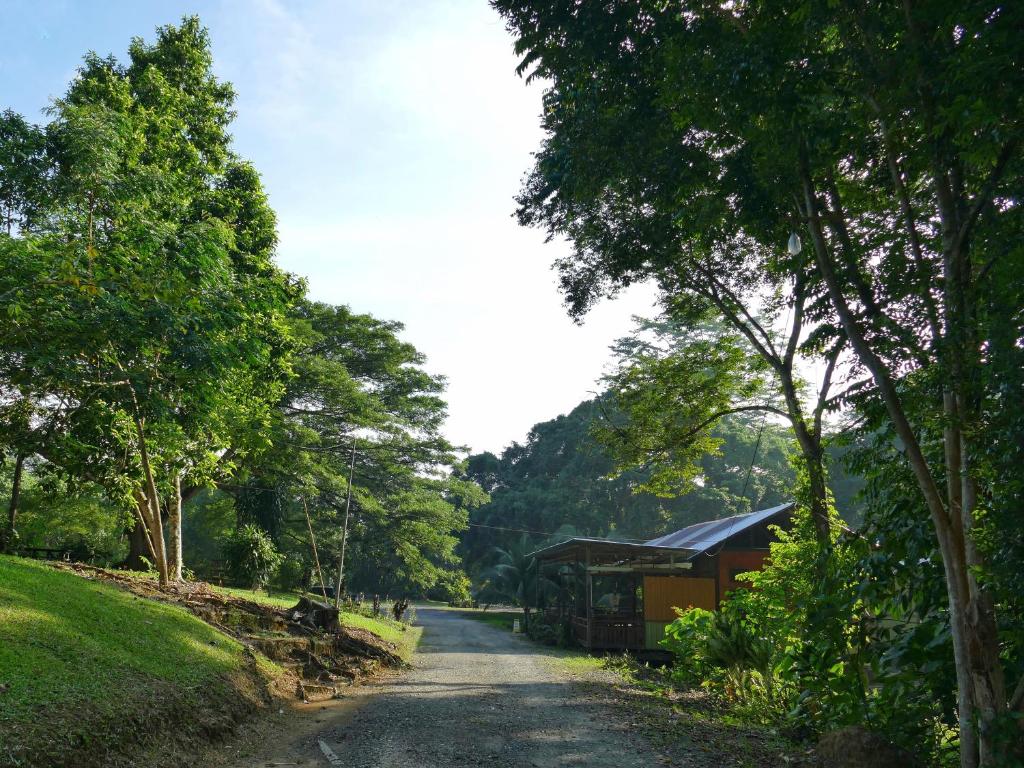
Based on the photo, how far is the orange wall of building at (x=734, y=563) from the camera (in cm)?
2389

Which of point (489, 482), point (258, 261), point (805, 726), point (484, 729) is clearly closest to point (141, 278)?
point (258, 261)

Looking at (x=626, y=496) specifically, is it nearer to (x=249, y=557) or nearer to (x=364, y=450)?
(x=364, y=450)

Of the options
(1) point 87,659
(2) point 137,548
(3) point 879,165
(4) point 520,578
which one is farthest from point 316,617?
(4) point 520,578

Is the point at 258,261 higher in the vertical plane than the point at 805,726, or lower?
higher

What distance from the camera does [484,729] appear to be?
8.95 m

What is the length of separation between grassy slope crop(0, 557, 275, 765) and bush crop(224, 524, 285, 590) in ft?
35.8

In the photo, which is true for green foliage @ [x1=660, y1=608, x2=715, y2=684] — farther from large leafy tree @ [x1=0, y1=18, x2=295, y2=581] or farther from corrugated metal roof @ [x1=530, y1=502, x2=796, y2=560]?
large leafy tree @ [x1=0, y1=18, x2=295, y2=581]

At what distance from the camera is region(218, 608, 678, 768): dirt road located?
7.40m

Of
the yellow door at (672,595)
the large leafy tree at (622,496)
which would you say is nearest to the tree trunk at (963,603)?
the yellow door at (672,595)

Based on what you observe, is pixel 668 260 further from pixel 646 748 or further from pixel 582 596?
pixel 582 596

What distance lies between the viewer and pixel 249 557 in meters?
22.8

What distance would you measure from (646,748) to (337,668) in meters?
7.92

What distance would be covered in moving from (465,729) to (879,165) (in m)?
8.38

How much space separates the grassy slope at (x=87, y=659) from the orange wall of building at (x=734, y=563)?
55.1 ft
